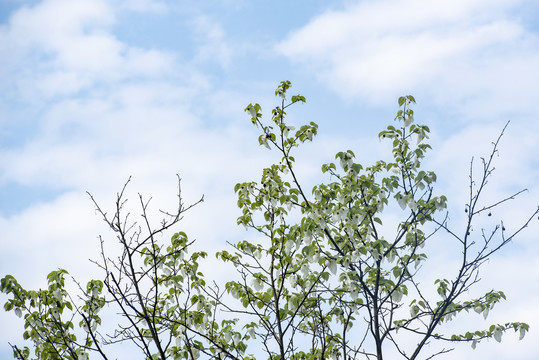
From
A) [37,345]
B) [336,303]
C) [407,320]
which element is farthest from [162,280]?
[407,320]

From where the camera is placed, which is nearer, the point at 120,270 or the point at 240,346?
the point at 120,270

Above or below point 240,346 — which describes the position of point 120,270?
above

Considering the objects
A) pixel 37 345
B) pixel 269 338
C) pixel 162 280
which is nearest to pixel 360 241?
pixel 269 338

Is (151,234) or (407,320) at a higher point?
(151,234)

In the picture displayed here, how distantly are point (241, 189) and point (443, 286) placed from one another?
316 cm

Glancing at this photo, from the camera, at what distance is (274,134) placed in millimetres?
8789

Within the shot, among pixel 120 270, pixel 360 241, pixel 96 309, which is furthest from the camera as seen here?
pixel 360 241

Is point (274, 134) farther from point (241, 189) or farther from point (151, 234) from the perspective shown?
point (151, 234)

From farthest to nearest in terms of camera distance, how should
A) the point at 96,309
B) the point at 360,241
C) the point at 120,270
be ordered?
the point at 360,241 → the point at 96,309 → the point at 120,270

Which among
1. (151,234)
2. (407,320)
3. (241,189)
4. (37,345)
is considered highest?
(241,189)

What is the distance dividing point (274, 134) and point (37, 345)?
172 inches

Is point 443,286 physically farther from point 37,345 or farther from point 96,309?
point 37,345

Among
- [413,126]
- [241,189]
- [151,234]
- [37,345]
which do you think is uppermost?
[413,126]

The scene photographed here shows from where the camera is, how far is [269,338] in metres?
7.90
